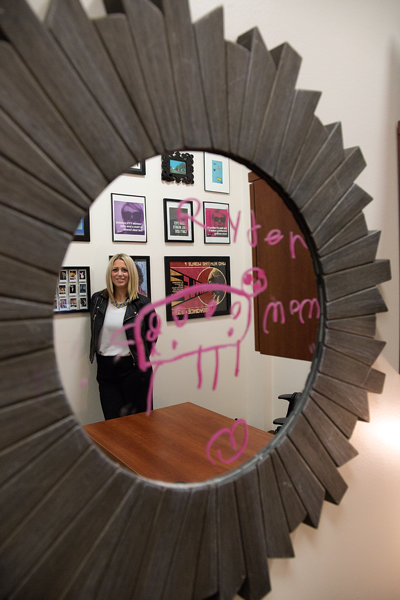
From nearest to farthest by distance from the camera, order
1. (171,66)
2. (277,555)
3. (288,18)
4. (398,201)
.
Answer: (171,66)
(277,555)
(288,18)
(398,201)

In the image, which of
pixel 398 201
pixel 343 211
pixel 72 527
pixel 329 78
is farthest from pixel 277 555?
pixel 329 78

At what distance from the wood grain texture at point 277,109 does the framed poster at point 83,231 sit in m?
0.29

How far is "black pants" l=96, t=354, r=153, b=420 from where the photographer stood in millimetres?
485

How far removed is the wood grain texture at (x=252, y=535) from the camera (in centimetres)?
60

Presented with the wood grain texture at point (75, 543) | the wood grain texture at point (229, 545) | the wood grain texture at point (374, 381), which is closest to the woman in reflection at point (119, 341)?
the wood grain texture at point (75, 543)

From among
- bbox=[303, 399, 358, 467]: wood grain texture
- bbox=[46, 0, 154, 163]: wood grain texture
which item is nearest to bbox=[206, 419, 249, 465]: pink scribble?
bbox=[303, 399, 358, 467]: wood grain texture

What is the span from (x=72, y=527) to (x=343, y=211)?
692mm

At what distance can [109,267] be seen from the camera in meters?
0.49

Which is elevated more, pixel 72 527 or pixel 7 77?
pixel 7 77

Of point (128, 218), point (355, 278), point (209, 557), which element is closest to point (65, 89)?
point (128, 218)

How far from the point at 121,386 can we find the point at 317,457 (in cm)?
43

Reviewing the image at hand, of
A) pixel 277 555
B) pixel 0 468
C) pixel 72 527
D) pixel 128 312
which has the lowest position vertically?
pixel 277 555

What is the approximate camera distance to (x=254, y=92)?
1.92 feet

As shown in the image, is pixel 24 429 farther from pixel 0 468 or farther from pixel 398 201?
pixel 398 201
